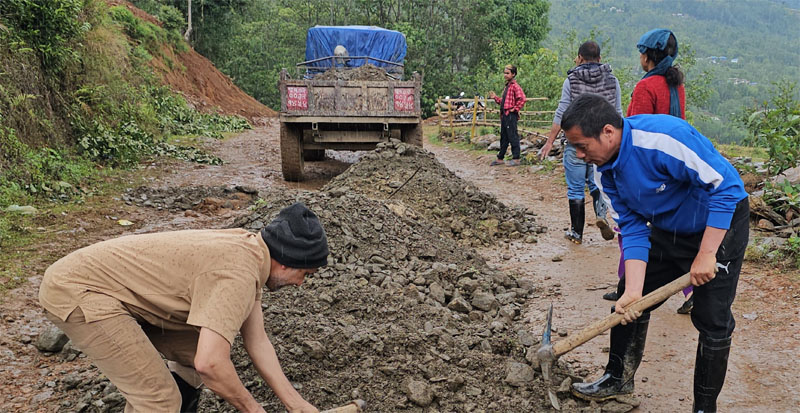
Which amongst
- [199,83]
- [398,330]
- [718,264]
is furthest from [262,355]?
[199,83]

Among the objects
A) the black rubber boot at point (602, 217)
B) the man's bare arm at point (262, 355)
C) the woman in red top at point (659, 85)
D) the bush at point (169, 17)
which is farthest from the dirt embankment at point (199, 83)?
the man's bare arm at point (262, 355)

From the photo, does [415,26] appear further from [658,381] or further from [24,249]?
[658,381]

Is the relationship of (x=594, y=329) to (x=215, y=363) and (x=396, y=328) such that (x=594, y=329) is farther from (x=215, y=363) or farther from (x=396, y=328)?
(x=215, y=363)

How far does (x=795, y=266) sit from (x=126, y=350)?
461 cm

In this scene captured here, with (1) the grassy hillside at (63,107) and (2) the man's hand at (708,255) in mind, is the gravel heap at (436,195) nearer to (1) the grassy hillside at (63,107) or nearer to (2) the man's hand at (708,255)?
(1) the grassy hillside at (63,107)

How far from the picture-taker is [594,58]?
530cm

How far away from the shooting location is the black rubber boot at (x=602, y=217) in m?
5.02

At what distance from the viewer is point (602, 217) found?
17.5 feet

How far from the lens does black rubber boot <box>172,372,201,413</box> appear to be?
2490mm

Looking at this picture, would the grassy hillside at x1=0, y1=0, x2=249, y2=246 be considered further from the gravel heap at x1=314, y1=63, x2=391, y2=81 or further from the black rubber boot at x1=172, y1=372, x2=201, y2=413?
the black rubber boot at x1=172, y1=372, x2=201, y2=413

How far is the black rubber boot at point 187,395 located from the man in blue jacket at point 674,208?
1.87m

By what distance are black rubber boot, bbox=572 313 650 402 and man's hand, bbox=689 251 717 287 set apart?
21.6 inches

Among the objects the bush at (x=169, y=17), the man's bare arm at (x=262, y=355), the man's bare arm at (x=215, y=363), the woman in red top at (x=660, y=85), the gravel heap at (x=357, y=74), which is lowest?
the man's bare arm at (x=262, y=355)

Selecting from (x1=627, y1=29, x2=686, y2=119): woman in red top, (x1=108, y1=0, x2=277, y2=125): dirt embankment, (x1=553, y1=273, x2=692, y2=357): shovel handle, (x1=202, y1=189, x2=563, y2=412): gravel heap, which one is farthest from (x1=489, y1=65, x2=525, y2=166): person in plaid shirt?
(x1=108, y1=0, x2=277, y2=125): dirt embankment
